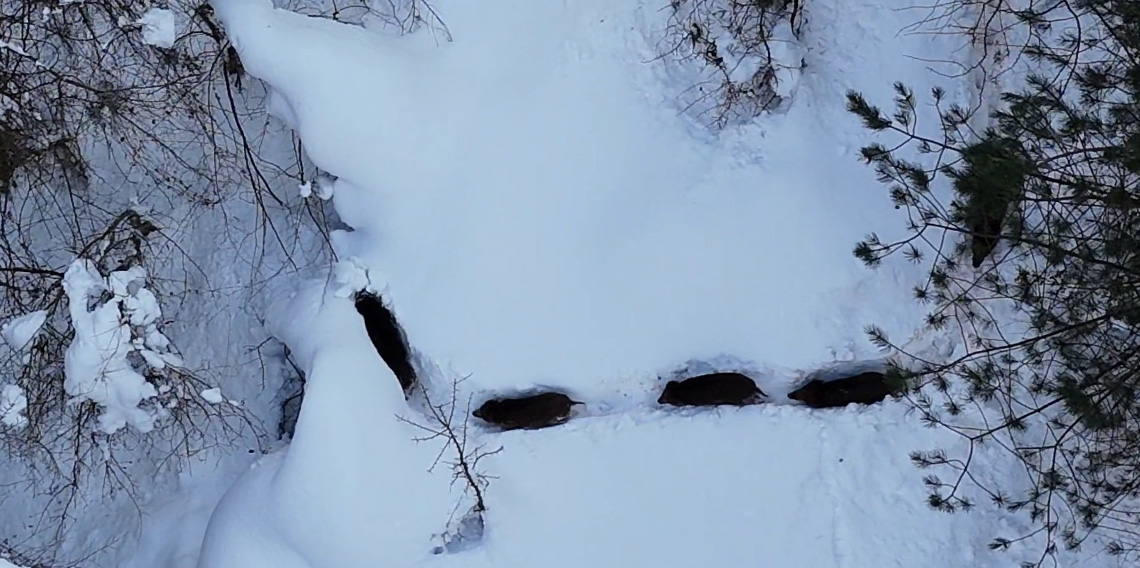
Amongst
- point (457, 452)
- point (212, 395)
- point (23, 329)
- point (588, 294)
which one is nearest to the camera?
point (23, 329)

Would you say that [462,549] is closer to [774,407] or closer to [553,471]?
[553,471]

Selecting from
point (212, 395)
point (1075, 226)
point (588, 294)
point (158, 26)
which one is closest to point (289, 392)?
point (212, 395)

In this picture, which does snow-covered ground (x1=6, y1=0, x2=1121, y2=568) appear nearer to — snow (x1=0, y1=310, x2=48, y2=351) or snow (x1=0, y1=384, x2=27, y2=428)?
snow (x1=0, y1=384, x2=27, y2=428)

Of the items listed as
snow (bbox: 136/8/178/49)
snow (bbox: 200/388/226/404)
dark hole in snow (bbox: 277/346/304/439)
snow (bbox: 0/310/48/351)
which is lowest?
snow (bbox: 200/388/226/404)

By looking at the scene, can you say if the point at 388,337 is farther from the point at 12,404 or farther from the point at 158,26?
the point at 158,26

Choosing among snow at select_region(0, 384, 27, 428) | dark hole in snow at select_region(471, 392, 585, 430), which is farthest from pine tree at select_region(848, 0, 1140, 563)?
snow at select_region(0, 384, 27, 428)

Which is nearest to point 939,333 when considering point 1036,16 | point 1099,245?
point 1099,245
